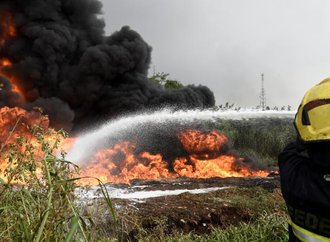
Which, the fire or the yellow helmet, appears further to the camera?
the fire

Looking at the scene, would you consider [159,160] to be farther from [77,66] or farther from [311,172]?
[311,172]

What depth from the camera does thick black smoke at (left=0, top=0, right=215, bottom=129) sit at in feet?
63.0

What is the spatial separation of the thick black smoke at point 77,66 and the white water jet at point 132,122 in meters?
1.01

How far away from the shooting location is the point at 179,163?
57.7 ft

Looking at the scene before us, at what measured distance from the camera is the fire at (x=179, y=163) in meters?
16.2

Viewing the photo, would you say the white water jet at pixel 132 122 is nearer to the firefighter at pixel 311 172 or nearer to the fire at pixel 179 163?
the fire at pixel 179 163

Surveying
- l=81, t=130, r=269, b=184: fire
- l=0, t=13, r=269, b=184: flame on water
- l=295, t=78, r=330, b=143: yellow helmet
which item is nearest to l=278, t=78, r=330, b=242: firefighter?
l=295, t=78, r=330, b=143: yellow helmet

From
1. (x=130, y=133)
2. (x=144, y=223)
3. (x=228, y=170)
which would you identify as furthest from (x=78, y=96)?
(x=144, y=223)

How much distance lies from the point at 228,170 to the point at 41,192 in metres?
14.1

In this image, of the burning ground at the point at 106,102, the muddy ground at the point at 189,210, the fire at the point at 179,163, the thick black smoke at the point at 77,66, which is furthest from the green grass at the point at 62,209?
the thick black smoke at the point at 77,66

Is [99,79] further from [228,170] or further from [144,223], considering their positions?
[144,223]

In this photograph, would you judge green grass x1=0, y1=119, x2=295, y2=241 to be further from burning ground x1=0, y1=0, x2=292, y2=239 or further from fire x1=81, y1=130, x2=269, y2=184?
burning ground x1=0, y1=0, x2=292, y2=239

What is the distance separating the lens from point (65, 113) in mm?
18391

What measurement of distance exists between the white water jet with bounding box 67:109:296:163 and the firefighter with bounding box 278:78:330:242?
16.1 meters
